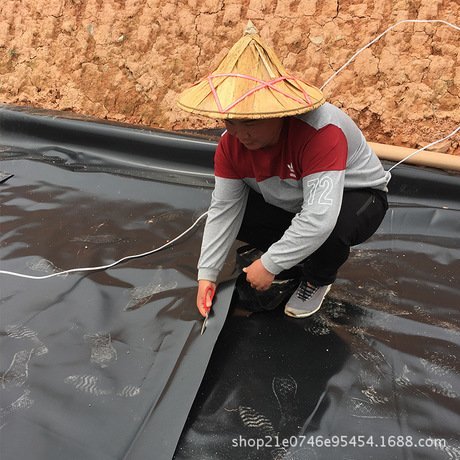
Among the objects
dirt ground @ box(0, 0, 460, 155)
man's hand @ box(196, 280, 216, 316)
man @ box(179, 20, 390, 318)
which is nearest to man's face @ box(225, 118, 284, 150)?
man @ box(179, 20, 390, 318)

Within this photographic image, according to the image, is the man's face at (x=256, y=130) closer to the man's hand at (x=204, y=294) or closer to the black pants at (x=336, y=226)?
the black pants at (x=336, y=226)

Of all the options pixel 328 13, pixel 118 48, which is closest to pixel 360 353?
pixel 328 13

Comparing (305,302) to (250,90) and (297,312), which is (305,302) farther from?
(250,90)

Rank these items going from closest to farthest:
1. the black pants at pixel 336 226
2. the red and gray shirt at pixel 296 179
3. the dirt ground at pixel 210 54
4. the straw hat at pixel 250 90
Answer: the straw hat at pixel 250 90 < the red and gray shirt at pixel 296 179 < the black pants at pixel 336 226 < the dirt ground at pixel 210 54

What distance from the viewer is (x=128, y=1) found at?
2912mm

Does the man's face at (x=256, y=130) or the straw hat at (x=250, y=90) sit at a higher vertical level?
the straw hat at (x=250, y=90)

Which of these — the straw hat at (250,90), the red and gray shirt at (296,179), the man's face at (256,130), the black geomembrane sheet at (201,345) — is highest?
the straw hat at (250,90)

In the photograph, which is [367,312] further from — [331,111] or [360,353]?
A: [331,111]

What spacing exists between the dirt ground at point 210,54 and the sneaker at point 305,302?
1.26 meters

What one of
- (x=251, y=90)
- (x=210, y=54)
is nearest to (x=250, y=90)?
(x=251, y=90)

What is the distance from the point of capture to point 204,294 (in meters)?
1.25

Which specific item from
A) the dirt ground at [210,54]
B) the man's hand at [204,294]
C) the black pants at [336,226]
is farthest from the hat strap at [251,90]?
the dirt ground at [210,54]

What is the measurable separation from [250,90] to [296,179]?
29 centimetres

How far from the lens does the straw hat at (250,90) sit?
3.03 ft
